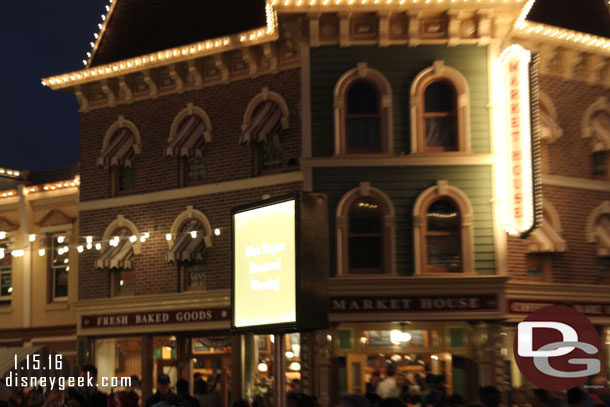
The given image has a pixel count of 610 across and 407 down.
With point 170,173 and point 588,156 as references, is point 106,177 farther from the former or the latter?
point 588,156

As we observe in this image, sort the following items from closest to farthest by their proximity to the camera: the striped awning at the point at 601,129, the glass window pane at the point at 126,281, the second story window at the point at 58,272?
the striped awning at the point at 601,129 → the glass window pane at the point at 126,281 → the second story window at the point at 58,272

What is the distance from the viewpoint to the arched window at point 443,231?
19.9 m

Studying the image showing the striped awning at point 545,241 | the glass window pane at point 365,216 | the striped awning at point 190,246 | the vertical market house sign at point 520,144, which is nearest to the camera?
the vertical market house sign at point 520,144

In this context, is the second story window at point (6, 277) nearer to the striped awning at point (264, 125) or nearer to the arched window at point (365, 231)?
the striped awning at point (264, 125)

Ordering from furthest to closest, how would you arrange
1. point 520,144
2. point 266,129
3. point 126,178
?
point 126,178
point 266,129
point 520,144

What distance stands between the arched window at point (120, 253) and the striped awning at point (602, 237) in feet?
34.2

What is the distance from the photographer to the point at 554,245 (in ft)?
67.6

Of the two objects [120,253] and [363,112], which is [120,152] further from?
[363,112]

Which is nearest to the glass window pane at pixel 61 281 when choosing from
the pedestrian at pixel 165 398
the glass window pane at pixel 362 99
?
the glass window pane at pixel 362 99

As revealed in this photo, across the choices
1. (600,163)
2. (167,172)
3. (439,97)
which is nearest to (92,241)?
(167,172)

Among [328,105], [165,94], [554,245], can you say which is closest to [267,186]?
[328,105]

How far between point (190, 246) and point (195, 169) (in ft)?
6.21

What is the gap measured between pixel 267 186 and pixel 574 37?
288 inches

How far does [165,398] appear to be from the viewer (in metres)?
12.8
